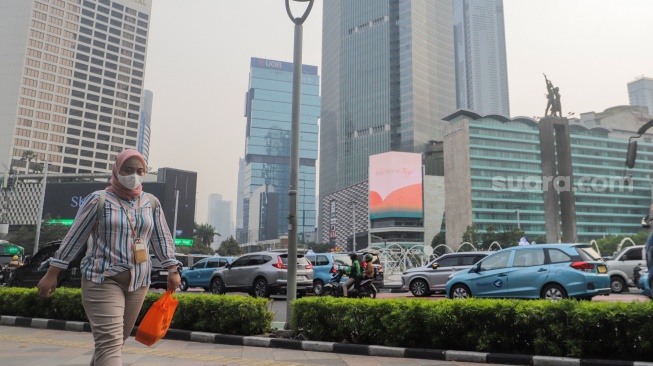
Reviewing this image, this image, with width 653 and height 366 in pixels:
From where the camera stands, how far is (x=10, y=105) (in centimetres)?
11375

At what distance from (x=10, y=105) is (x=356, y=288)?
127 meters

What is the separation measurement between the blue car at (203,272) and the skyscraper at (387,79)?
418ft

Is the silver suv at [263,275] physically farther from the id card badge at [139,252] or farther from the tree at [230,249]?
the tree at [230,249]

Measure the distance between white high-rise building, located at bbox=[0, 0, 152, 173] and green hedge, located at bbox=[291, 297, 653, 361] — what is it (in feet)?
396

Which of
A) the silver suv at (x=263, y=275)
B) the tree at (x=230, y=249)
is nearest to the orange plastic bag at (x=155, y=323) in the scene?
the silver suv at (x=263, y=275)

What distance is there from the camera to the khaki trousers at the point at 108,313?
11.4ft

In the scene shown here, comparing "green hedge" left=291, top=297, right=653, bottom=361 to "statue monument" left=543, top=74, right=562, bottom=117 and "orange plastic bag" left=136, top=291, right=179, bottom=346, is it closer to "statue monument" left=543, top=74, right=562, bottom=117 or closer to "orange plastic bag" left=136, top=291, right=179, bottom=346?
"orange plastic bag" left=136, top=291, right=179, bottom=346

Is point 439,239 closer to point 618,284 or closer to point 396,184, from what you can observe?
point 396,184

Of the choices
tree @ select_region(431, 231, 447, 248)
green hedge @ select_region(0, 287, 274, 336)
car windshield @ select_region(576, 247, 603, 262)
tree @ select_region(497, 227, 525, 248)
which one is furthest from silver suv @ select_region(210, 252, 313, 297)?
tree @ select_region(431, 231, 447, 248)

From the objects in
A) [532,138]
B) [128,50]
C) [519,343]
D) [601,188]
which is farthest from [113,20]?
[519,343]

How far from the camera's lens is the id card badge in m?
→ 3.75

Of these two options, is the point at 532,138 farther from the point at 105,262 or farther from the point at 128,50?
the point at 105,262

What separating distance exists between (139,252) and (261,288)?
43.3 ft

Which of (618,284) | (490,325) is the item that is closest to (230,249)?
(618,284)
